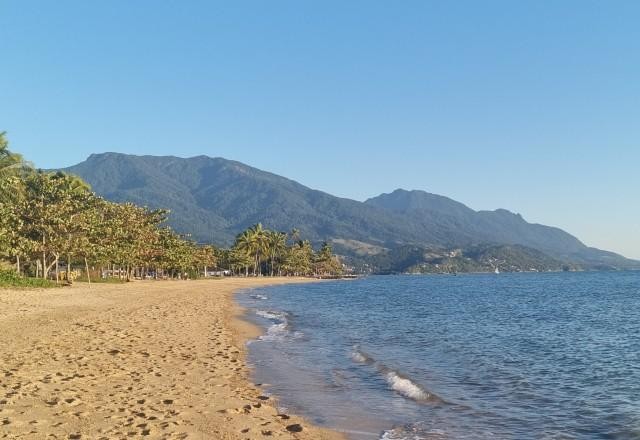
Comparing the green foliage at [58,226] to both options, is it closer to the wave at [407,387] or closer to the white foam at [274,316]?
the white foam at [274,316]

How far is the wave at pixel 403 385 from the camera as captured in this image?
14.1 m

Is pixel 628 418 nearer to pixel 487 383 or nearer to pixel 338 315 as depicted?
pixel 487 383

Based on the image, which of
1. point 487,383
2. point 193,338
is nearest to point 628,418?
point 487,383

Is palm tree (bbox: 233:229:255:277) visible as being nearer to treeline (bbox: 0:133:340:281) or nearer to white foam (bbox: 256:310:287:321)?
treeline (bbox: 0:133:340:281)

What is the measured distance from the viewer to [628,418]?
12359mm

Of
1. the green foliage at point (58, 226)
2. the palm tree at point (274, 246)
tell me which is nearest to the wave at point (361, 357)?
the green foliage at point (58, 226)

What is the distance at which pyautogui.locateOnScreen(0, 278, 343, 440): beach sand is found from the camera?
9.71 m

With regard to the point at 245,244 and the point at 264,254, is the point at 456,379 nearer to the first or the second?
the point at 245,244

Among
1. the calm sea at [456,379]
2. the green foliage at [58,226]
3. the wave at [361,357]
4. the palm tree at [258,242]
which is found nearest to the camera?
the calm sea at [456,379]

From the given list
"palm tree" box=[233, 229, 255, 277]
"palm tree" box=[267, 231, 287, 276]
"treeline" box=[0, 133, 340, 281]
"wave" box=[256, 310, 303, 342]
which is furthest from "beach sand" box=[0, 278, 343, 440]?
"palm tree" box=[267, 231, 287, 276]

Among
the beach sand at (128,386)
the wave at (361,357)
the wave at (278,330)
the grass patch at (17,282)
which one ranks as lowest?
the wave at (278,330)

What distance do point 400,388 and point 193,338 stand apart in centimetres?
1093

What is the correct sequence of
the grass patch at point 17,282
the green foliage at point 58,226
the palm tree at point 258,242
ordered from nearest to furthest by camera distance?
1. the grass patch at point 17,282
2. the green foliage at point 58,226
3. the palm tree at point 258,242

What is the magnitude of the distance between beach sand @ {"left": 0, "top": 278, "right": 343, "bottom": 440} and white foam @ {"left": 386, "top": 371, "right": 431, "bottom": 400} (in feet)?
12.8
